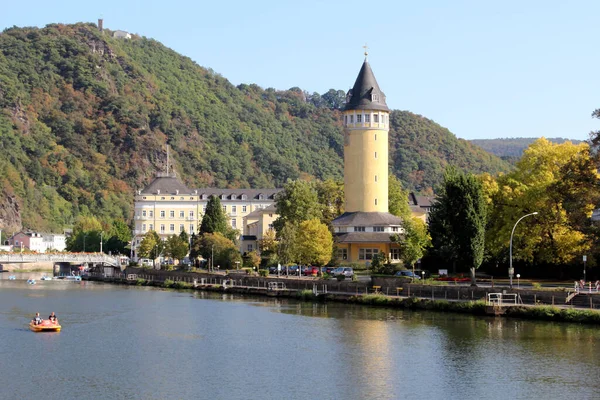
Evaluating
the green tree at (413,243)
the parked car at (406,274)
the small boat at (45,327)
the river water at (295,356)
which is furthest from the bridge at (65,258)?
the small boat at (45,327)

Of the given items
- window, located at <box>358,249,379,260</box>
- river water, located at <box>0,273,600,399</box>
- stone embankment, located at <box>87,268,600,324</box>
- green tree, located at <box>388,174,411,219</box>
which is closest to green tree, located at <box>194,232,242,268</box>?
stone embankment, located at <box>87,268,600,324</box>

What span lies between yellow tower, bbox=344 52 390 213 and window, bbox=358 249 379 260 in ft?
17.4

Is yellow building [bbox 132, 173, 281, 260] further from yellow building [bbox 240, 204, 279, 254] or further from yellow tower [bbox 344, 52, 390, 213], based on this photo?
yellow tower [bbox 344, 52, 390, 213]

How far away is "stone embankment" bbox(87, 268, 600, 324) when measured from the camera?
66688mm

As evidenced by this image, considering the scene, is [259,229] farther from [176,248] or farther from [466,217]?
[466,217]

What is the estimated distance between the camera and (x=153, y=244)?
458 ft

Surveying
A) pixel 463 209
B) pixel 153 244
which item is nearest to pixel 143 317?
pixel 463 209

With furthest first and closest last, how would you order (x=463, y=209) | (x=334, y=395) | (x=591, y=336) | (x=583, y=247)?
(x=463, y=209) → (x=583, y=247) → (x=591, y=336) → (x=334, y=395)

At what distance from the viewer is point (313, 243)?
101 meters

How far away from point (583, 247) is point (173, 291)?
4520 cm

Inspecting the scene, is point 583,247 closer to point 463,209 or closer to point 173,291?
point 463,209

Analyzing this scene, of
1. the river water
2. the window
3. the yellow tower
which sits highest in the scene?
the yellow tower

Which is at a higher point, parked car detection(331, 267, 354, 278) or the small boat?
parked car detection(331, 267, 354, 278)

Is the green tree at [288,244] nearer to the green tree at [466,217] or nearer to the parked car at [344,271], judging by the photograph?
the parked car at [344,271]
